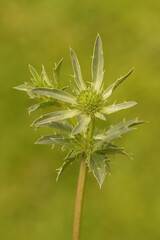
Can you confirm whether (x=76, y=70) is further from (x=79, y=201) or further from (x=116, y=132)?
(x=79, y=201)

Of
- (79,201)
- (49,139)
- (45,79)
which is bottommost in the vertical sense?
(79,201)

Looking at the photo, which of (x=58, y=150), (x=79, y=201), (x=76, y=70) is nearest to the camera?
(x=79, y=201)

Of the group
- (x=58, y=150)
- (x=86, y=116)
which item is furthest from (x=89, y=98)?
(x=58, y=150)

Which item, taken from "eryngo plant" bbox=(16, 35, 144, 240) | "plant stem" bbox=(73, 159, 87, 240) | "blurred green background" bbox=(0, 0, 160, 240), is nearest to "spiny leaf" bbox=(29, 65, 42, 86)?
"eryngo plant" bbox=(16, 35, 144, 240)

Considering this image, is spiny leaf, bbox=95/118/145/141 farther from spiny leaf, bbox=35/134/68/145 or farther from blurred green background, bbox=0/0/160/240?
blurred green background, bbox=0/0/160/240

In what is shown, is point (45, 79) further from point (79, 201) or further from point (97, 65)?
point (79, 201)

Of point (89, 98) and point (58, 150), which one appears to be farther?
point (58, 150)

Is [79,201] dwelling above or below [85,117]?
below

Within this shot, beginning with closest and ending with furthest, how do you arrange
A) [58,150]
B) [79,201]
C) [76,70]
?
[79,201] → [76,70] → [58,150]

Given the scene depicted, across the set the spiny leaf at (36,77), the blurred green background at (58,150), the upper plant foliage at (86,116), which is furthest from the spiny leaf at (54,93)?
the blurred green background at (58,150)

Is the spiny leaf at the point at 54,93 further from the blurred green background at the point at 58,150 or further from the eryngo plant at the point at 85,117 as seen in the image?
the blurred green background at the point at 58,150
